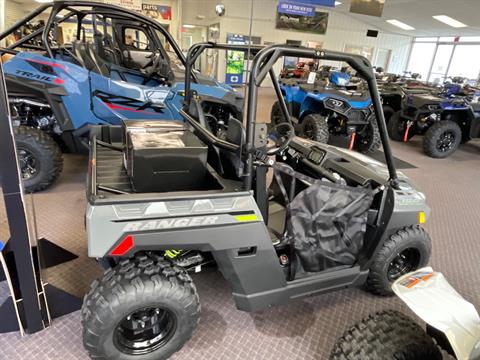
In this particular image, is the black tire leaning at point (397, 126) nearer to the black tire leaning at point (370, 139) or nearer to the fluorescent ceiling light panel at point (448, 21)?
the black tire leaning at point (370, 139)

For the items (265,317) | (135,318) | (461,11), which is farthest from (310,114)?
(461,11)

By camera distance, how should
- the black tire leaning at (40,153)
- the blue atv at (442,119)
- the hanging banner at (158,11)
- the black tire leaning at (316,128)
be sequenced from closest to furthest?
the black tire leaning at (40,153) < the black tire leaning at (316,128) < the blue atv at (442,119) < the hanging banner at (158,11)

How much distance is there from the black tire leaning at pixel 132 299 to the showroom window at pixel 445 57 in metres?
16.9

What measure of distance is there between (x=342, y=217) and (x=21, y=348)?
1767 millimetres

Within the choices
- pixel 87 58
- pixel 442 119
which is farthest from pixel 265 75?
pixel 442 119

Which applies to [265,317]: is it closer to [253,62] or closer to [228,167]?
[228,167]

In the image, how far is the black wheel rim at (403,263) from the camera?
7.34ft

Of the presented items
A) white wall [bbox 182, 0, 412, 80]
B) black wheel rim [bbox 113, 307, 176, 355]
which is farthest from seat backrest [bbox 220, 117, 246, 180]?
white wall [bbox 182, 0, 412, 80]

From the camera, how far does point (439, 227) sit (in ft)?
11.0

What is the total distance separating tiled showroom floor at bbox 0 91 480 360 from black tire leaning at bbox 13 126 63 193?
139 millimetres

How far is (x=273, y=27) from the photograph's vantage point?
1588 centimetres

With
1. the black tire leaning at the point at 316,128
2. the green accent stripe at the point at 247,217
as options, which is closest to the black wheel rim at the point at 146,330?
the green accent stripe at the point at 247,217

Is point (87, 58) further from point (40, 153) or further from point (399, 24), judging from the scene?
point (399, 24)

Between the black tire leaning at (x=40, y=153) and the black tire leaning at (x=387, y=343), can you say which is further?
the black tire leaning at (x=40, y=153)
